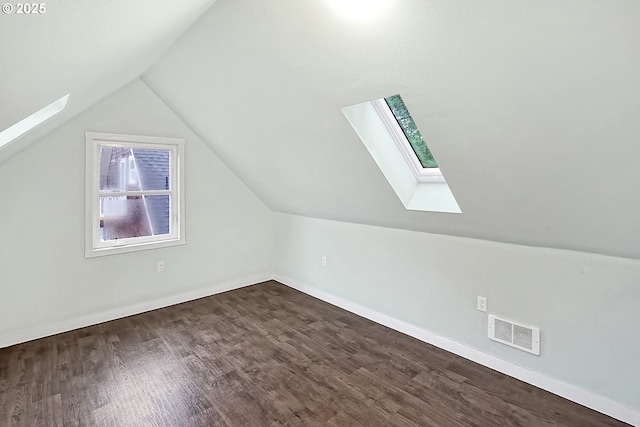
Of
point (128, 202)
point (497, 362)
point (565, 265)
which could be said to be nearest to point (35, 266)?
point (128, 202)

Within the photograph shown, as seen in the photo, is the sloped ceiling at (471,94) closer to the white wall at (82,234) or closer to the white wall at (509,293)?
the white wall at (509,293)

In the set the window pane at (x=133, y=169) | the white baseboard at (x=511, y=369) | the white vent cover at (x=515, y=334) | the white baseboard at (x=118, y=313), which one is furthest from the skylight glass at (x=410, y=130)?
the white baseboard at (x=118, y=313)

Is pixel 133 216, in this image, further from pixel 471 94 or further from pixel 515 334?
pixel 515 334

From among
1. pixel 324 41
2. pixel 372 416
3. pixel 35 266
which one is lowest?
pixel 372 416

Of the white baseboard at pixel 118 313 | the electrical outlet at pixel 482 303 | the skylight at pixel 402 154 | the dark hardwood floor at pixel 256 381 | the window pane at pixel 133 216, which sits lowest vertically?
the dark hardwood floor at pixel 256 381

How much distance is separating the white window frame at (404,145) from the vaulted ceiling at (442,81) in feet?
1.00

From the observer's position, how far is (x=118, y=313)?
11.7 ft

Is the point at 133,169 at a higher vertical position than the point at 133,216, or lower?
higher

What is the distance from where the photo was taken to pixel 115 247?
11.6ft

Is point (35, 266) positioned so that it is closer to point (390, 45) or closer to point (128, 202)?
point (128, 202)

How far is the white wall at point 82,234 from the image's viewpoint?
9.84 ft

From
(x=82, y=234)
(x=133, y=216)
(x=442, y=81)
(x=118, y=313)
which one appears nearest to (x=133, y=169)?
(x=133, y=216)

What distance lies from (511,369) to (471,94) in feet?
6.55

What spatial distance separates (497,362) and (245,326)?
7.15 feet
